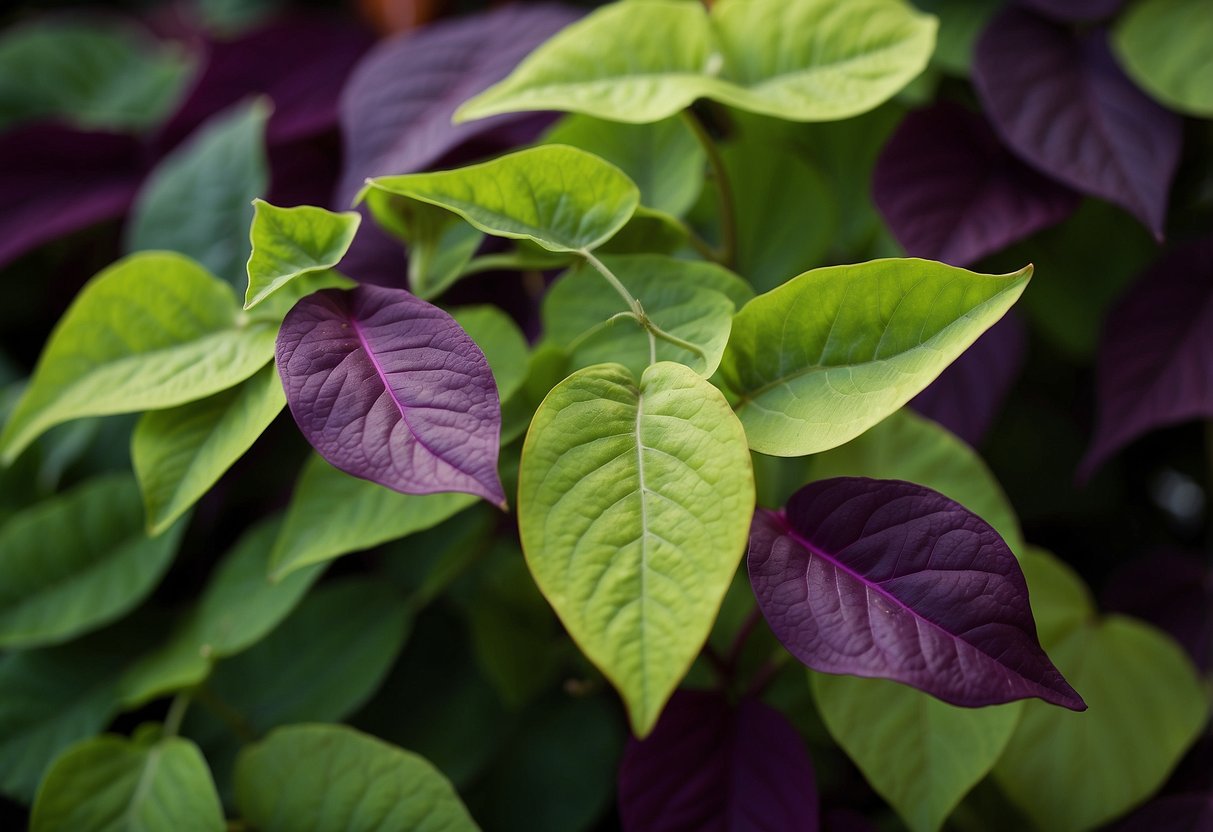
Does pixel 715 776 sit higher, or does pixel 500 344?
pixel 500 344

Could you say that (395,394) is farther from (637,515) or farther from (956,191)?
(956,191)

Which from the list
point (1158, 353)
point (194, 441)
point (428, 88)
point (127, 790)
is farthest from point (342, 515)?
point (1158, 353)

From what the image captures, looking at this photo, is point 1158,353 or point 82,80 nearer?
point 1158,353

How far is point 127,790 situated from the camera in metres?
0.43

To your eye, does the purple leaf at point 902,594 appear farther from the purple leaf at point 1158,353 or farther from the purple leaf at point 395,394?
the purple leaf at point 1158,353

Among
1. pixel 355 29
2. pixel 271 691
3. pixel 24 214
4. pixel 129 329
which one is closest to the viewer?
pixel 129 329

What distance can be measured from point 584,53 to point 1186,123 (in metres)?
0.42

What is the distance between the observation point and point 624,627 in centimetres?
28

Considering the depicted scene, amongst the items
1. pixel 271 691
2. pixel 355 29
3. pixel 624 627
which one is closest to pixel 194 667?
pixel 271 691

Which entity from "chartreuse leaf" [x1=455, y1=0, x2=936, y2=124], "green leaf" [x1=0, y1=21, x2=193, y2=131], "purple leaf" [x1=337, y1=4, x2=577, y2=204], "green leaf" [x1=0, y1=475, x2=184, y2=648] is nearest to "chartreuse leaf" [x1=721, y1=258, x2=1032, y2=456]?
"chartreuse leaf" [x1=455, y1=0, x2=936, y2=124]

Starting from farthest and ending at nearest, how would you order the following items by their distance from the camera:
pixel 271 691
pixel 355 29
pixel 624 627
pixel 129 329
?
1. pixel 355 29
2. pixel 271 691
3. pixel 129 329
4. pixel 624 627

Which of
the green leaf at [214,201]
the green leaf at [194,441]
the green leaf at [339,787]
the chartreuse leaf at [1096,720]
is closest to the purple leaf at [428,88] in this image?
the green leaf at [214,201]

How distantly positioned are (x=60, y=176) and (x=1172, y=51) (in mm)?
736

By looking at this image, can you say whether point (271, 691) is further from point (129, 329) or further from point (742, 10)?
point (742, 10)
